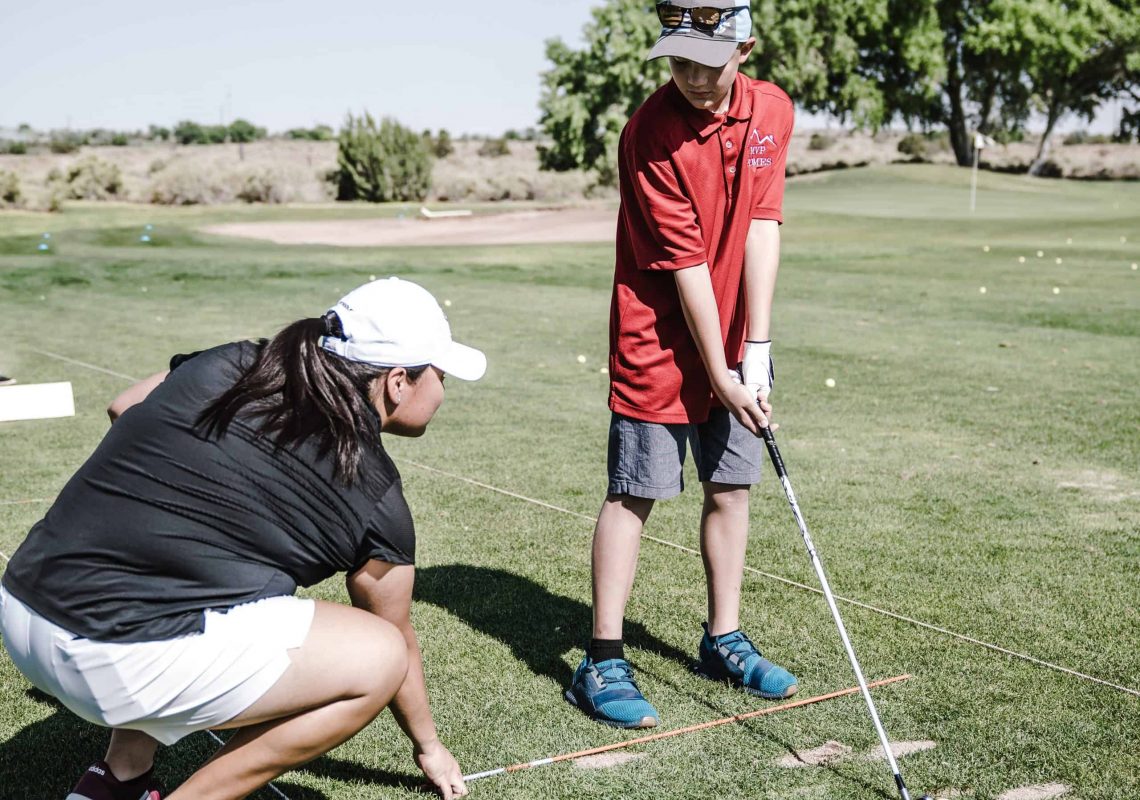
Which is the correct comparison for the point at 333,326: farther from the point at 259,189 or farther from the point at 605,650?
the point at 259,189

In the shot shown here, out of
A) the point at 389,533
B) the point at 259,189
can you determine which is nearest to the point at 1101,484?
the point at 389,533

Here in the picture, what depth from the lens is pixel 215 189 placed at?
4084 cm

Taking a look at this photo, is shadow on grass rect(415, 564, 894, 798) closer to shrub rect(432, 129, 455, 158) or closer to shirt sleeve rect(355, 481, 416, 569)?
shirt sleeve rect(355, 481, 416, 569)

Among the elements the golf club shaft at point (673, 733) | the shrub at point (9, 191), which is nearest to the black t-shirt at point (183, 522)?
the golf club shaft at point (673, 733)

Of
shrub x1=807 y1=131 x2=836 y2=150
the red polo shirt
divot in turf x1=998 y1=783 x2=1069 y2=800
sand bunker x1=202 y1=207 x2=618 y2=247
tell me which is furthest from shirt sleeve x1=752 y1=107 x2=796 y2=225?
shrub x1=807 y1=131 x2=836 y2=150

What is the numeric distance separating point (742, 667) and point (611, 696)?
19.2 inches

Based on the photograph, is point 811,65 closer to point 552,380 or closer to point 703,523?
point 552,380

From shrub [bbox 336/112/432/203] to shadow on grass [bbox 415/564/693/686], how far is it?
38.1 meters

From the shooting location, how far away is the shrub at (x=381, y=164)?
41.9 meters

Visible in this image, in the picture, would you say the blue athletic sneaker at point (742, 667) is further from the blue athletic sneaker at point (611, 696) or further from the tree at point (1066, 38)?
the tree at point (1066, 38)

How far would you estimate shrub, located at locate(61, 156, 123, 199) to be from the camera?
39344 millimetres

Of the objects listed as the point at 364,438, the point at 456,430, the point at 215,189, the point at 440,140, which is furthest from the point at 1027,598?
the point at 440,140

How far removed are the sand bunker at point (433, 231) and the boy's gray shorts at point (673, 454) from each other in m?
21.4

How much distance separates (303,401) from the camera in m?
2.62
